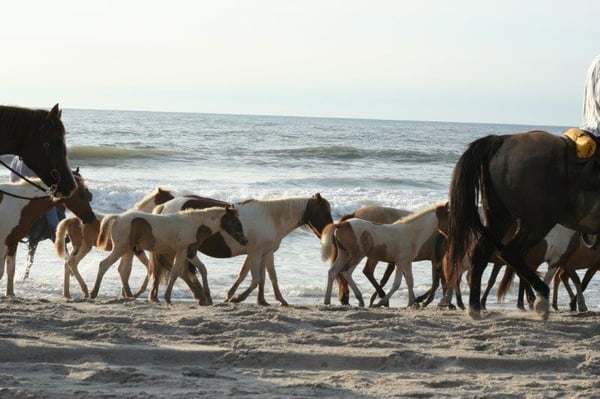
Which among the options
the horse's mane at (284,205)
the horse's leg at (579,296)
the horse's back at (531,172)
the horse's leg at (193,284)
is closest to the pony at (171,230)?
the horse's leg at (193,284)

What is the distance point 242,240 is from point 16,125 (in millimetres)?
3592

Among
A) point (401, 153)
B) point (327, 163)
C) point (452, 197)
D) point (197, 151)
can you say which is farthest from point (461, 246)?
point (401, 153)

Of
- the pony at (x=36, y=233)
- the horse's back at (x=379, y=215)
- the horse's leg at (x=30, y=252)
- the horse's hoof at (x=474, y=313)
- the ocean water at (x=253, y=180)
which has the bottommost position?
the ocean water at (x=253, y=180)

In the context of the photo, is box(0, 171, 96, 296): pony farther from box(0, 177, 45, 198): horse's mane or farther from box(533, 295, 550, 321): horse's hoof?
box(533, 295, 550, 321): horse's hoof

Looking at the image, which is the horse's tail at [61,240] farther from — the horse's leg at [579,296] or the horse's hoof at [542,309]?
the horse's leg at [579,296]

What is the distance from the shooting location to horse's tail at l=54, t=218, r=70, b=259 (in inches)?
A: 450

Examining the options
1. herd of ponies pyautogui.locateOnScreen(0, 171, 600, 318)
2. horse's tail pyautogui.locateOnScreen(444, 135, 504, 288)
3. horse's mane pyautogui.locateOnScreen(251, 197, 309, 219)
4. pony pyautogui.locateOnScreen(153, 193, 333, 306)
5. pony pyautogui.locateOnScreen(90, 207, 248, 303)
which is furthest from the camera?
horse's mane pyautogui.locateOnScreen(251, 197, 309, 219)

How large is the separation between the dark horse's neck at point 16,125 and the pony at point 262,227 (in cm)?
354

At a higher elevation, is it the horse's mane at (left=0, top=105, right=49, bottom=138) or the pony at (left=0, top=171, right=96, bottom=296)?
the horse's mane at (left=0, top=105, right=49, bottom=138)

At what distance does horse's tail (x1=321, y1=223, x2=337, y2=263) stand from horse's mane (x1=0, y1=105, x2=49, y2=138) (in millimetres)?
4091

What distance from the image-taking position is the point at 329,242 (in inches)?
432

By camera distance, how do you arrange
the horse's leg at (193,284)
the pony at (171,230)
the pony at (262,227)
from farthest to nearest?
1. the pony at (262,227)
2. the horse's leg at (193,284)
3. the pony at (171,230)

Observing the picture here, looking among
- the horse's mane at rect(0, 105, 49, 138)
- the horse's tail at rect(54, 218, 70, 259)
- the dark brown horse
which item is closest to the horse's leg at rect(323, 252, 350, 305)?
the dark brown horse

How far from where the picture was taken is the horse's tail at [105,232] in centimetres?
1061
